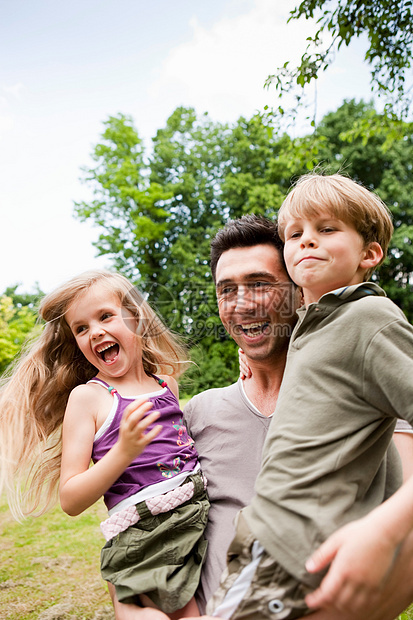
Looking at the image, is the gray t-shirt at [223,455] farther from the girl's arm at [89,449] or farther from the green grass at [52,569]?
the green grass at [52,569]

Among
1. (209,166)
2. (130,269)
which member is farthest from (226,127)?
(130,269)

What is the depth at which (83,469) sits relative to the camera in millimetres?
1817

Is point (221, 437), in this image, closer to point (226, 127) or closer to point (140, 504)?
point (140, 504)

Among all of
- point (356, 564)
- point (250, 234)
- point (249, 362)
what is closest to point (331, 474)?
point (356, 564)

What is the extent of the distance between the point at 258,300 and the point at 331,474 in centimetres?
101

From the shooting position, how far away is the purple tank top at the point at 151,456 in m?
1.86

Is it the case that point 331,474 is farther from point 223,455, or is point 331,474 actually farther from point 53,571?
point 53,571

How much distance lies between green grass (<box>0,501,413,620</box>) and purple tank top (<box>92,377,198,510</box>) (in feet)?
7.34

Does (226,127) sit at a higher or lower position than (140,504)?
higher

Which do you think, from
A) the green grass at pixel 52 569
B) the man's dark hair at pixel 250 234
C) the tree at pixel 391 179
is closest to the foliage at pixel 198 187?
the tree at pixel 391 179

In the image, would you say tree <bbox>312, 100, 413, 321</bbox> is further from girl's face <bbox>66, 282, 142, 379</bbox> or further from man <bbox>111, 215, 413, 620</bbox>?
girl's face <bbox>66, 282, 142, 379</bbox>

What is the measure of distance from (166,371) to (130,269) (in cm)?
2034

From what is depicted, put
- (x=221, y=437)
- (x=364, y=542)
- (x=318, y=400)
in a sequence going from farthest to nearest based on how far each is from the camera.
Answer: (x=221, y=437) < (x=318, y=400) < (x=364, y=542)

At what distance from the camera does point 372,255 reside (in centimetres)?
169
